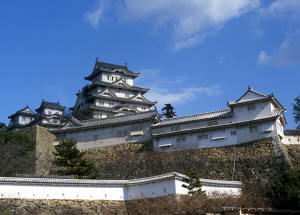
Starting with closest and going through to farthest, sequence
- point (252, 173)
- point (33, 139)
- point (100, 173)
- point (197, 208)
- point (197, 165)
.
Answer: point (197, 208) < point (252, 173) < point (197, 165) < point (100, 173) < point (33, 139)

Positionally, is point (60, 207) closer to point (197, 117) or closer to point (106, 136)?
point (106, 136)

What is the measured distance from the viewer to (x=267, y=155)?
29.1 meters

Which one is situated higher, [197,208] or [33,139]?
[33,139]

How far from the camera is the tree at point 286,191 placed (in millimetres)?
22578

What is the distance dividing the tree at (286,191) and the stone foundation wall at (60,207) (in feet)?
26.3

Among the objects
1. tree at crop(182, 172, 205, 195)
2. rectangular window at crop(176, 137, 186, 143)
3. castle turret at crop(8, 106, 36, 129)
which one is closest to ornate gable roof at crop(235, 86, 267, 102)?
rectangular window at crop(176, 137, 186, 143)

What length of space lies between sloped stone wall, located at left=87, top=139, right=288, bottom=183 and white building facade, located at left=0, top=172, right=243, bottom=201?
11.2 ft

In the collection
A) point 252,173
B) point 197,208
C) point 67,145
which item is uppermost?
point 67,145

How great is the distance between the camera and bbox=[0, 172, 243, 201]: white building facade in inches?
922

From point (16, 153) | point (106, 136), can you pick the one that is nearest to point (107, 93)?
point (106, 136)

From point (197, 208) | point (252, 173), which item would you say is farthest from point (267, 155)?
point (197, 208)

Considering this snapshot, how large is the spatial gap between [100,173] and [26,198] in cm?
936

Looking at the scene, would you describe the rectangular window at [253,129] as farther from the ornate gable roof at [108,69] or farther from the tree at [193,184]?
the ornate gable roof at [108,69]

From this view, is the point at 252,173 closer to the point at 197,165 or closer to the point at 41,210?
the point at 197,165
